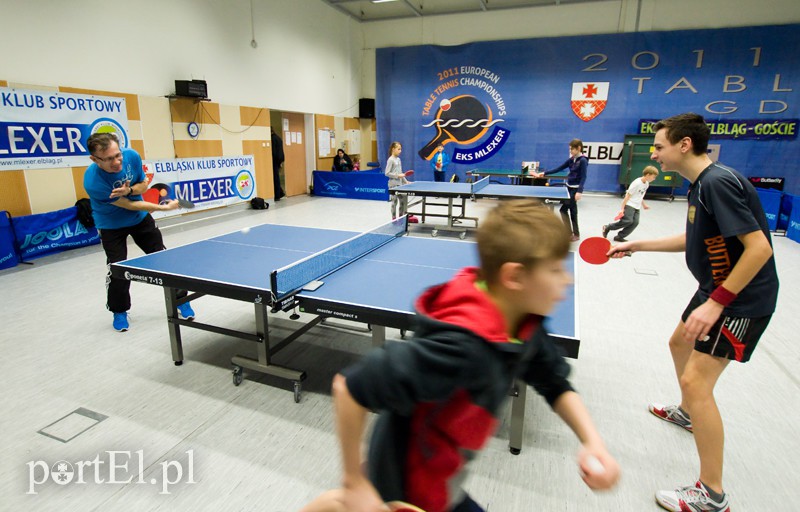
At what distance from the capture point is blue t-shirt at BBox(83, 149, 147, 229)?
345 cm

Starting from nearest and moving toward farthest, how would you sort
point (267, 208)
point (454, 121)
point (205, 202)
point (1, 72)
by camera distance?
point (1, 72) < point (205, 202) < point (267, 208) < point (454, 121)

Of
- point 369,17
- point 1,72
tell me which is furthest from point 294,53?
point 1,72

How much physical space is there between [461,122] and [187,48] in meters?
8.12

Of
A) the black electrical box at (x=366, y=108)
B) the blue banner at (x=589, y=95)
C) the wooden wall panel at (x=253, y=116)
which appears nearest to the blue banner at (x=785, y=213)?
the blue banner at (x=589, y=95)

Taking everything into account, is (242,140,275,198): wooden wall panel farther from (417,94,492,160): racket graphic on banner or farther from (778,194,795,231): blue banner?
(778,194,795,231): blue banner

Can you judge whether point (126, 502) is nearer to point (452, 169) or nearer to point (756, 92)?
point (452, 169)

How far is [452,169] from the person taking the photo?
46.6 ft

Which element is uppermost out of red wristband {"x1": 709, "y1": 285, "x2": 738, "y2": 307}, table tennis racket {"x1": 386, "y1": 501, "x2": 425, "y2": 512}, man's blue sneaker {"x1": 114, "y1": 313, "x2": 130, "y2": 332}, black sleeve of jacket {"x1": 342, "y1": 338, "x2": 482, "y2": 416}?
black sleeve of jacket {"x1": 342, "y1": 338, "x2": 482, "y2": 416}

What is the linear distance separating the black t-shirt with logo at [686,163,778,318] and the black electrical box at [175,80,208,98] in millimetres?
8239

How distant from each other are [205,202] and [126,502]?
723 cm

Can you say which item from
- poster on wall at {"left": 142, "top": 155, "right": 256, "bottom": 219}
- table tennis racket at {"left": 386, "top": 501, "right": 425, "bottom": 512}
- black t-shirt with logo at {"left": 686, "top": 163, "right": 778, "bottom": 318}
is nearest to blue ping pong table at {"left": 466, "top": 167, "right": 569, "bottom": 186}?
poster on wall at {"left": 142, "top": 155, "right": 256, "bottom": 219}

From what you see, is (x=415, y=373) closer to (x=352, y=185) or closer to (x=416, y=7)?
(x=352, y=185)

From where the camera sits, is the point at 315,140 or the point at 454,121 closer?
the point at 315,140


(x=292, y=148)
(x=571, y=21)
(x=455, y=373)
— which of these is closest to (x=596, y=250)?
(x=455, y=373)
